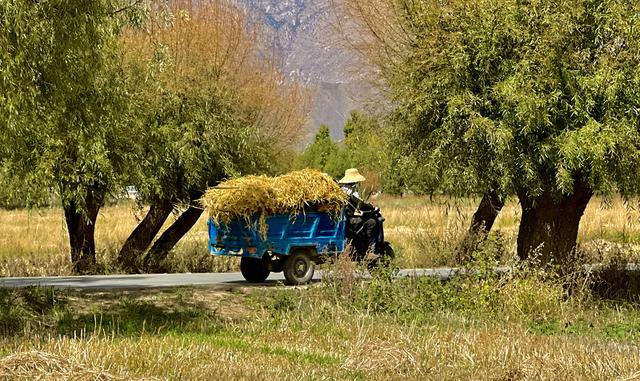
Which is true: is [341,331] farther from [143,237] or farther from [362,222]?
[143,237]

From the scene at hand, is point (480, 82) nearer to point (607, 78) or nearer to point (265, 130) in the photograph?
point (607, 78)

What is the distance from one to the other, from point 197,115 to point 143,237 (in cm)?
454

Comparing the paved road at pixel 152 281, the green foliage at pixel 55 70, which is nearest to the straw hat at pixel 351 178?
the paved road at pixel 152 281

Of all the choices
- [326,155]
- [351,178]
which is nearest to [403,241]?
[351,178]

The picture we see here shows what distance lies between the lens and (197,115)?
2417 centimetres

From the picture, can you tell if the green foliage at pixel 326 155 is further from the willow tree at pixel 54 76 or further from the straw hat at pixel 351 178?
the willow tree at pixel 54 76

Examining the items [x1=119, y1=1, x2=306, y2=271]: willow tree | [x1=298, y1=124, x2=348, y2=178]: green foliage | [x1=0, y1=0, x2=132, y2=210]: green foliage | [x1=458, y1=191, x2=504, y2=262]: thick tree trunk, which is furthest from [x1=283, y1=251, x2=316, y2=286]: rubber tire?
[x1=298, y1=124, x2=348, y2=178]: green foliage

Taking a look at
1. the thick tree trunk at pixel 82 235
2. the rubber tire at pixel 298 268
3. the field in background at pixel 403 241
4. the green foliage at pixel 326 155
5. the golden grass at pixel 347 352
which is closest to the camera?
the golden grass at pixel 347 352

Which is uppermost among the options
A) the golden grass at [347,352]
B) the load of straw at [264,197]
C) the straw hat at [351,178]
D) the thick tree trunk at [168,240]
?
the straw hat at [351,178]

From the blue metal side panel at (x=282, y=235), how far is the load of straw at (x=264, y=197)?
19cm

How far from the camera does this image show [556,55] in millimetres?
16359

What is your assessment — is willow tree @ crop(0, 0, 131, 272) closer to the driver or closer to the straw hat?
the straw hat

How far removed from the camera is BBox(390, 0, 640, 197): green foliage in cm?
1593

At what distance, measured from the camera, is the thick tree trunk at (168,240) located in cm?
2564
